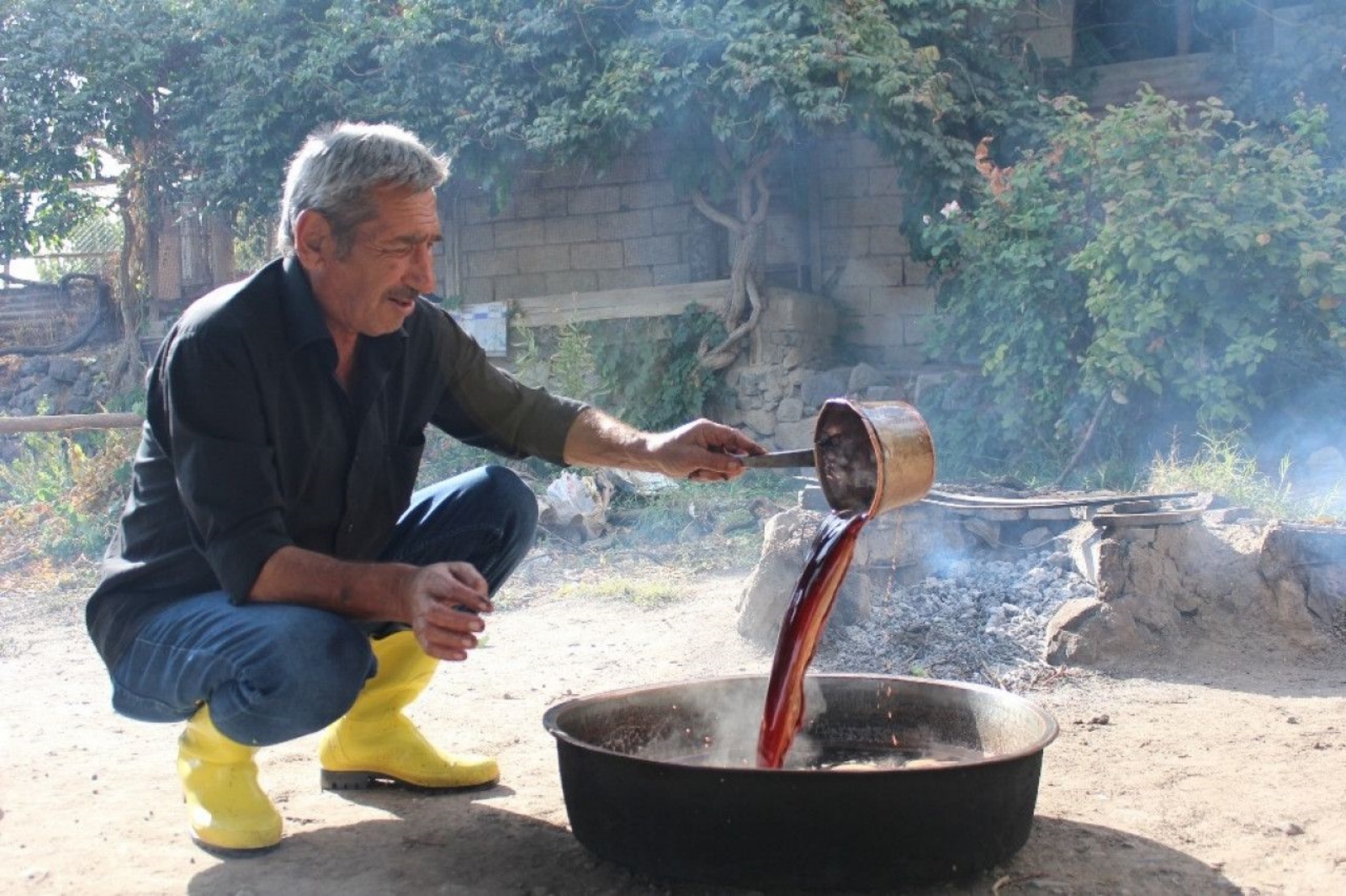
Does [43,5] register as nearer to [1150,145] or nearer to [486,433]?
[1150,145]

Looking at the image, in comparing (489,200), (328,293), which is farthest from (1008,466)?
(328,293)

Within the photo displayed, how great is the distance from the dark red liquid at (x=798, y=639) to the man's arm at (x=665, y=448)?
0.35 m

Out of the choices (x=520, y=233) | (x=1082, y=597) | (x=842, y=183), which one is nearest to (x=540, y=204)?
(x=520, y=233)

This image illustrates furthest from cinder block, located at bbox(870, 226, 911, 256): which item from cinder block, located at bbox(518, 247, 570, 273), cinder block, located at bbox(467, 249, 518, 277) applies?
cinder block, located at bbox(467, 249, 518, 277)

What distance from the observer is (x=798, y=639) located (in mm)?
2760

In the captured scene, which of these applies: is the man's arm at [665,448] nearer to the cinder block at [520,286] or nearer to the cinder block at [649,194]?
the cinder block at [649,194]

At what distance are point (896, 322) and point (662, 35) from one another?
320 centimetres

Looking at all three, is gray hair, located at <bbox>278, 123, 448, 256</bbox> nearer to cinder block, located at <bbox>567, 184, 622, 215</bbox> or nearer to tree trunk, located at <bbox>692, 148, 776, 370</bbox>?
tree trunk, located at <bbox>692, 148, 776, 370</bbox>

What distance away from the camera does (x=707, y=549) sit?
320 inches

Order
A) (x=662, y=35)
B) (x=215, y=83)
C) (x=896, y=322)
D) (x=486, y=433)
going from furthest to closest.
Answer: (x=215, y=83), (x=896, y=322), (x=662, y=35), (x=486, y=433)

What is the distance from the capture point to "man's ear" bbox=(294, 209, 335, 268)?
2.87 meters

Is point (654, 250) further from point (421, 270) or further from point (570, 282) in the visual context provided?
point (421, 270)

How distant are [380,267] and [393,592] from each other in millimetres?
763

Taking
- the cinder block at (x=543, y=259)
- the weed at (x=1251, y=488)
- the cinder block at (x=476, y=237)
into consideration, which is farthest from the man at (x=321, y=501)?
the cinder block at (x=476, y=237)
